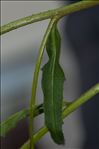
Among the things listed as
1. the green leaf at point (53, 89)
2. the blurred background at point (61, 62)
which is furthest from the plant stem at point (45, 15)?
the blurred background at point (61, 62)

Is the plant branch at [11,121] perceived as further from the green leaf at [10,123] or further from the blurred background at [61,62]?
the blurred background at [61,62]

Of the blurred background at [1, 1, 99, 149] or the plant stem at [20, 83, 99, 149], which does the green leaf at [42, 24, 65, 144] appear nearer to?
the plant stem at [20, 83, 99, 149]

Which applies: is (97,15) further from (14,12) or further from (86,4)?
(86,4)

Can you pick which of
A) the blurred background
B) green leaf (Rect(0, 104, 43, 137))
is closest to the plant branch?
green leaf (Rect(0, 104, 43, 137))

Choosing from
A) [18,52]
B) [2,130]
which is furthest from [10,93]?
[2,130]

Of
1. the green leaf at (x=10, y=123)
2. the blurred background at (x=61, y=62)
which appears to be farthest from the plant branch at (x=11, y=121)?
the blurred background at (x=61, y=62)

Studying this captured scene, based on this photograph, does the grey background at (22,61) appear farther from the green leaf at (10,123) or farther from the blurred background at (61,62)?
the green leaf at (10,123)

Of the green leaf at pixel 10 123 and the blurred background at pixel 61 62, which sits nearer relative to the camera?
the green leaf at pixel 10 123

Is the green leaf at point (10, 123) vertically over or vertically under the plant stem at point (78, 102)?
under
